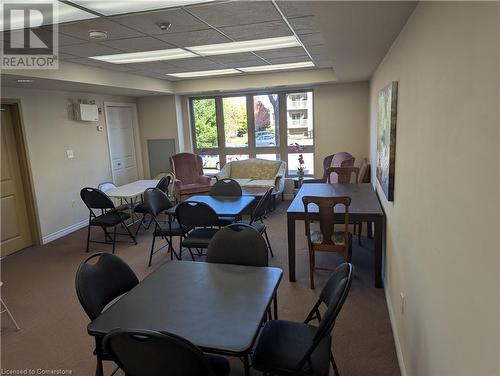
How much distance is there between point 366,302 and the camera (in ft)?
9.97

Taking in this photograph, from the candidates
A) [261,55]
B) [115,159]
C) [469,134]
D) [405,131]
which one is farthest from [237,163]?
[469,134]

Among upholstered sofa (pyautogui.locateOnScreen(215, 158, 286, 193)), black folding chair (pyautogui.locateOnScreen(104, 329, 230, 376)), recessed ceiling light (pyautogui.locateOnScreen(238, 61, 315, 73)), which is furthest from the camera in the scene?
upholstered sofa (pyautogui.locateOnScreen(215, 158, 286, 193))

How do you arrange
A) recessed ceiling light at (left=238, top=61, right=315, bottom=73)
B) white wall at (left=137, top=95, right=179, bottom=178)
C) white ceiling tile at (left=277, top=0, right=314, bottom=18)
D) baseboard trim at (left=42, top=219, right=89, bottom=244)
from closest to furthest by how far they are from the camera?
white ceiling tile at (left=277, top=0, right=314, bottom=18) < baseboard trim at (left=42, top=219, right=89, bottom=244) < recessed ceiling light at (left=238, top=61, right=315, bottom=73) < white wall at (left=137, top=95, right=179, bottom=178)

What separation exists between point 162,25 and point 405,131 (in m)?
2.10

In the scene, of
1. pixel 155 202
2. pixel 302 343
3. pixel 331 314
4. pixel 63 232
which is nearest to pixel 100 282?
pixel 302 343

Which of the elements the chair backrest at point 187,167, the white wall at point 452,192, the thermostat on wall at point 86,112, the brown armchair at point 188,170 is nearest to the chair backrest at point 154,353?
the white wall at point 452,192

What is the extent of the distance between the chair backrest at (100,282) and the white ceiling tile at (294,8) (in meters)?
2.10

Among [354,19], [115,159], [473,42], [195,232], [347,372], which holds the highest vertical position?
[354,19]

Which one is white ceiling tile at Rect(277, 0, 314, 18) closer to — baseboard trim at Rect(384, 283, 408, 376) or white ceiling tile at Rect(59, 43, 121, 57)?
white ceiling tile at Rect(59, 43, 121, 57)

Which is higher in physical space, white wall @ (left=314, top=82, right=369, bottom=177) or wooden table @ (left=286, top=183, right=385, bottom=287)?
white wall @ (left=314, top=82, right=369, bottom=177)

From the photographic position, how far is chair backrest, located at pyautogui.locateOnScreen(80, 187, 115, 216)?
4429 mm

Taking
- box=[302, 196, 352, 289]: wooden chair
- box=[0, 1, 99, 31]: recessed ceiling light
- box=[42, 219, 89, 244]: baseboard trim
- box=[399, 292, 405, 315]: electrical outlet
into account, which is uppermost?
box=[0, 1, 99, 31]: recessed ceiling light

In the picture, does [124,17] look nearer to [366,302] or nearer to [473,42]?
[473,42]

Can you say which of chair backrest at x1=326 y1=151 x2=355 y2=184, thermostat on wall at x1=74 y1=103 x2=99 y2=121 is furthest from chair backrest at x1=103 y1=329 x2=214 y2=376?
thermostat on wall at x1=74 y1=103 x2=99 y2=121
